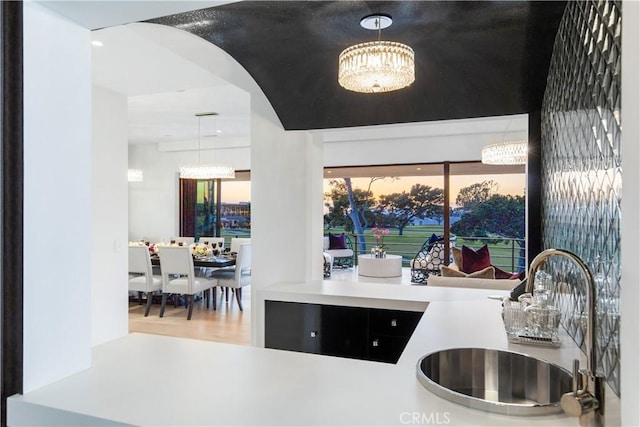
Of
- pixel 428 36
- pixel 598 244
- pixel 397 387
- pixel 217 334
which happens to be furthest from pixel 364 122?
pixel 217 334

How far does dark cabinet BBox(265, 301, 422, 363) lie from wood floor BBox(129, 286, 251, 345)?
146 centimetres

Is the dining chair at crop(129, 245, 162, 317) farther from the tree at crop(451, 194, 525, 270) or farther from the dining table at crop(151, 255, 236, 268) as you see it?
the tree at crop(451, 194, 525, 270)

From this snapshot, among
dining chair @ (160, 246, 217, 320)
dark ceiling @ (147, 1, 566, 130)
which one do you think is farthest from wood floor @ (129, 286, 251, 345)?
dark ceiling @ (147, 1, 566, 130)

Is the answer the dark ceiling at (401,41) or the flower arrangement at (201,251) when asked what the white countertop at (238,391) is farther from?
the flower arrangement at (201,251)

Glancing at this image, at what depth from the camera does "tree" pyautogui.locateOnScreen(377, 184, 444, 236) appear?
9786mm

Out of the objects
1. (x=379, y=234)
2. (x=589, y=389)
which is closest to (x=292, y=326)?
(x=589, y=389)

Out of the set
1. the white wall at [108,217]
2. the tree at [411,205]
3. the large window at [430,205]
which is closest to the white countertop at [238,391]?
the white wall at [108,217]

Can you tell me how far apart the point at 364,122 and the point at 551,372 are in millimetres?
2138

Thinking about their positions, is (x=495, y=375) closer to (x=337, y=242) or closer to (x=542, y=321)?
(x=542, y=321)

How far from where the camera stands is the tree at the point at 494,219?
8648mm

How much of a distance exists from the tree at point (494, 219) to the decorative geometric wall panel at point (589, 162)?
6795 mm

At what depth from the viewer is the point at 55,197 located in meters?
1.24

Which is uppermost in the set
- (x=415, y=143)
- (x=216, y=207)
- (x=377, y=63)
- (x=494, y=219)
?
(x=415, y=143)

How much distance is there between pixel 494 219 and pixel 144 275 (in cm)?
665
